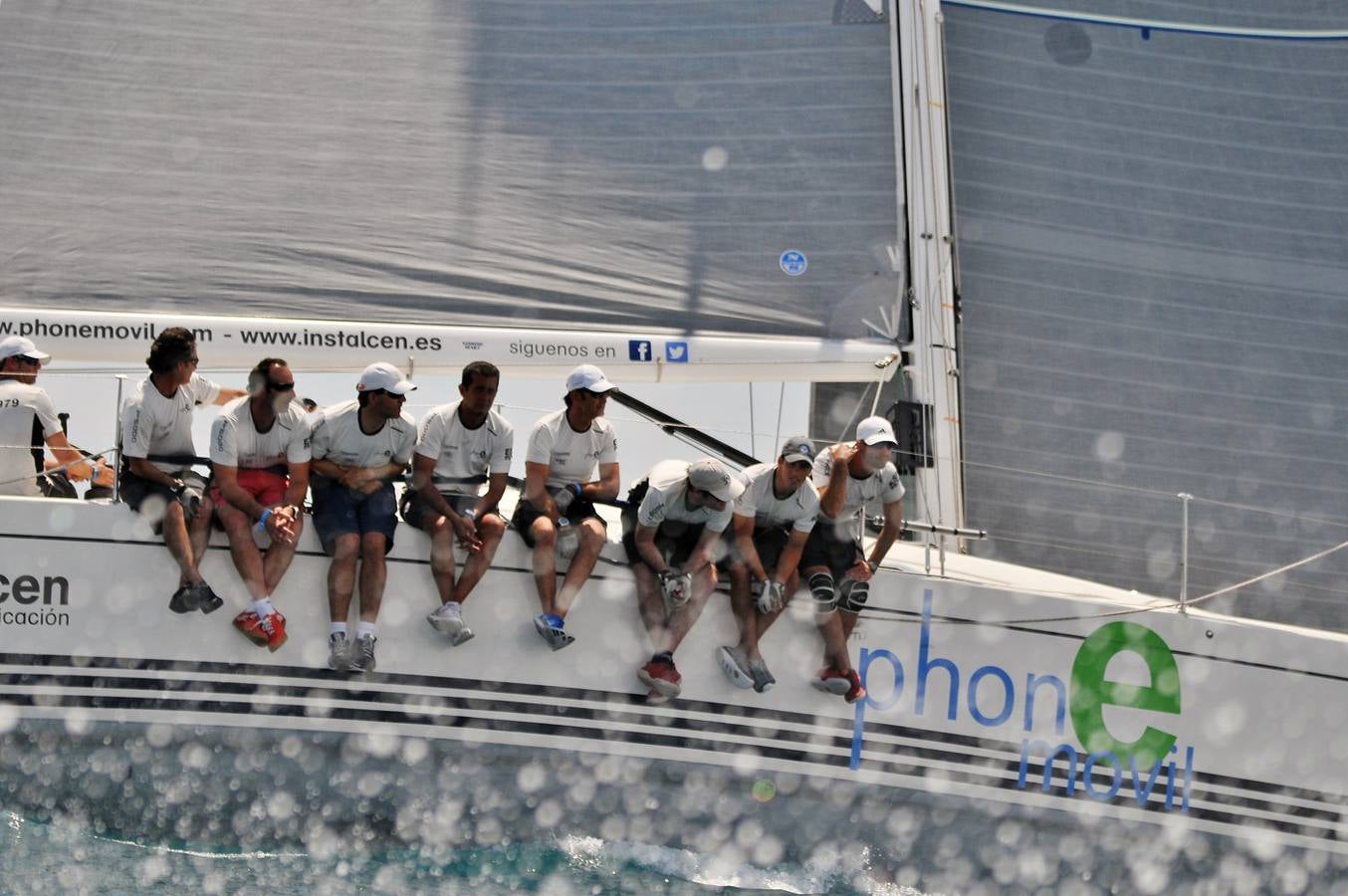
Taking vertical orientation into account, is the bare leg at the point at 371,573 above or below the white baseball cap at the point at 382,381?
below

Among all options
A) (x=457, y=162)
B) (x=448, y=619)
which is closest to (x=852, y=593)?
(x=448, y=619)

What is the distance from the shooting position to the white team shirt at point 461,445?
18.0 feet

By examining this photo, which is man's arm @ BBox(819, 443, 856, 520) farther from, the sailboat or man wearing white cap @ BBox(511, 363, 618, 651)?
man wearing white cap @ BBox(511, 363, 618, 651)

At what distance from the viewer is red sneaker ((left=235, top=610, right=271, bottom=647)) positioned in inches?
208

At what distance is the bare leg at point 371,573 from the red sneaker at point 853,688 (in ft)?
5.49

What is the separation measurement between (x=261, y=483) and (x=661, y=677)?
148cm

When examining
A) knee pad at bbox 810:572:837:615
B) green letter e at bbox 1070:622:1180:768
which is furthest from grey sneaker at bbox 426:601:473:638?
green letter e at bbox 1070:622:1180:768

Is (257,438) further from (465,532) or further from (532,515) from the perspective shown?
(532,515)

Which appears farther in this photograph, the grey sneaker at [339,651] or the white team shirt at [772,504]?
the white team shirt at [772,504]

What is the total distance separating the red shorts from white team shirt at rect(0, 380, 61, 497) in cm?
69

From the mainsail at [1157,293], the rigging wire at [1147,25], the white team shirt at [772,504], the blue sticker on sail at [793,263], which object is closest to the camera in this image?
the white team shirt at [772,504]

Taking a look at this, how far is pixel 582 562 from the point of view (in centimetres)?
554

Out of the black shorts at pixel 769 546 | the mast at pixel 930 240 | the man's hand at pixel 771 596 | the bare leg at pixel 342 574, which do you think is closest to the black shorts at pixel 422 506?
the bare leg at pixel 342 574

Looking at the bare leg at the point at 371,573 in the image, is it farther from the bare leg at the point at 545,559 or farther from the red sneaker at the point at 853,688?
the red sneaker at the point at 853,688
